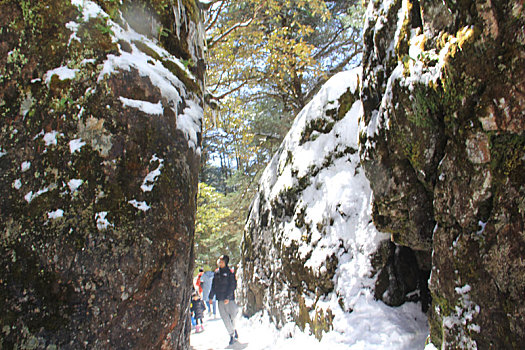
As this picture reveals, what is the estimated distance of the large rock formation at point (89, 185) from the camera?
2438mm

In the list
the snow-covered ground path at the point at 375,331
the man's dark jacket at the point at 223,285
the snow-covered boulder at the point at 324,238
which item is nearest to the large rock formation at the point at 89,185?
the snow-covered ground path at the point at 375,331

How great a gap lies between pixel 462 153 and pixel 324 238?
8.85ft

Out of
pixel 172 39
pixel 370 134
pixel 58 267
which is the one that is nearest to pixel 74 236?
pixel 58 267

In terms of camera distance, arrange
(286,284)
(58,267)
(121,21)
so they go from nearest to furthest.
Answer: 1. (58,267)
2. (121,21)
3. (286,284)

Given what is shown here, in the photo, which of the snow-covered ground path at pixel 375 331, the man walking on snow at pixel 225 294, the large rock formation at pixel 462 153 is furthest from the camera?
the man walking on snow at pixel 225 294

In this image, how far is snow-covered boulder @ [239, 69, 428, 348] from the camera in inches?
181

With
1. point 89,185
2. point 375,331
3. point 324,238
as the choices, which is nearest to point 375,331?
point 375,331

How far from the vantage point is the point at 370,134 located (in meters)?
3.95

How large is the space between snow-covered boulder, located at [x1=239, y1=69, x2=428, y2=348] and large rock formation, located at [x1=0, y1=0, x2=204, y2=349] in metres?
2.53

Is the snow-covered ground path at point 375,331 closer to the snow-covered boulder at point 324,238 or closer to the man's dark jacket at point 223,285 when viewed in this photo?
the snow-covered boulder at point 324,238

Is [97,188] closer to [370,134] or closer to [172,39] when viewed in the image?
[172,39]

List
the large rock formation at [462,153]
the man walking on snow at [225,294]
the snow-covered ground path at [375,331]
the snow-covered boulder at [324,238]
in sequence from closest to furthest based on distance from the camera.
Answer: the large rock formation at [462,153]
the snow-covered ground path at [375,331]
the snow-covered boulder at [324,238]
the man walking on snow at [225,294]

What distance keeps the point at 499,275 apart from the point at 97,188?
349cm

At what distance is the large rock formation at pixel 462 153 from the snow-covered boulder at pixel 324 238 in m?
1.07
